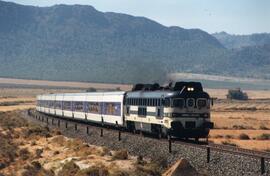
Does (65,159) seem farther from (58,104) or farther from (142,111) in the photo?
(58,104)

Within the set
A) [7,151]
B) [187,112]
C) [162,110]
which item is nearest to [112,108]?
[7,151]

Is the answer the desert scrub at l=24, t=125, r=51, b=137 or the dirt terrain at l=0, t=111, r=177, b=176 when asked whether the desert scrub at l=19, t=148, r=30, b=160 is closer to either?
the dirt terrain at l=0, t=111, r=177, b=176

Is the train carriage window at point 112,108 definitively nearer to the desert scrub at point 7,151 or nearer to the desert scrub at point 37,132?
the desert scrub at point 37,132

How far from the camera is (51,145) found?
144ft

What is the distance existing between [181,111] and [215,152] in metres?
7.20

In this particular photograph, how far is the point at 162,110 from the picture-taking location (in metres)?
35.5

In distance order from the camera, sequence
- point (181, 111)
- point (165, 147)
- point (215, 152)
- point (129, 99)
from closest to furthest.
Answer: point (215, 152)
point (165, 147)
point (181, 111)
point (129, 99)

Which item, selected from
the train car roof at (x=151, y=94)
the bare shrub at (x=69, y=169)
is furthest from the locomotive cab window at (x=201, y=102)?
the bare shrub at (x=69, y=169)

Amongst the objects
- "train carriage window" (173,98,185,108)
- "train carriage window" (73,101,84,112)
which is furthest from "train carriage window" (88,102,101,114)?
"train carriage window" (173,98,185,108)

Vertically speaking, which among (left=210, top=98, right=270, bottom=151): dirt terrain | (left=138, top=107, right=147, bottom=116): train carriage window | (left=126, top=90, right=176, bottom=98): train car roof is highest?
(left=126, top=90, right=176, bottom=98): train car roof

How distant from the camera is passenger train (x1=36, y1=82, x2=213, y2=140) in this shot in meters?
34.3

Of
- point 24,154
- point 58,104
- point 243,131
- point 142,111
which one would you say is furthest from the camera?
point 58,104

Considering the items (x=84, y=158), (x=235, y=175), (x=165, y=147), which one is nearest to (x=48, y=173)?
(x=84, y=158)

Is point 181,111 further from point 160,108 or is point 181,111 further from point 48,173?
point 48,173
